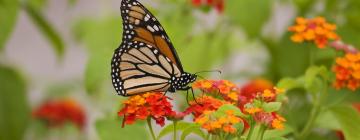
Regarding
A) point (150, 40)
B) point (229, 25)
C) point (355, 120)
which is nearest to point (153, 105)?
point (150, 40)

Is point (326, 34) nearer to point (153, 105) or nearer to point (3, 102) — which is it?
point (153, 105)

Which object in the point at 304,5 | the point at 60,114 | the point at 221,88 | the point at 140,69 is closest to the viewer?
the point at 221,88

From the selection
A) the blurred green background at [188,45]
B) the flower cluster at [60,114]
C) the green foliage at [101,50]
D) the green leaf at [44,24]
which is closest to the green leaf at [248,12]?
the blurred green background at [188,45]

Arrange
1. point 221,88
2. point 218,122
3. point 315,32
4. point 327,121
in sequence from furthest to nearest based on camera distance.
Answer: point 327,121 < point 315,32 < point 221,88 < point 218,122

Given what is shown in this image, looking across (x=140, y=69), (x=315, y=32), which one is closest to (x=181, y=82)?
(x=140, y=69)

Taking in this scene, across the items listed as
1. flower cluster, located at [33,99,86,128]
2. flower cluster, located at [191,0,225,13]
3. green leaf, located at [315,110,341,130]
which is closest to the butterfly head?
green leaf, located at [315,110,341,130]

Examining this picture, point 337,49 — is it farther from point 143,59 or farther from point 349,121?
point 143,59
